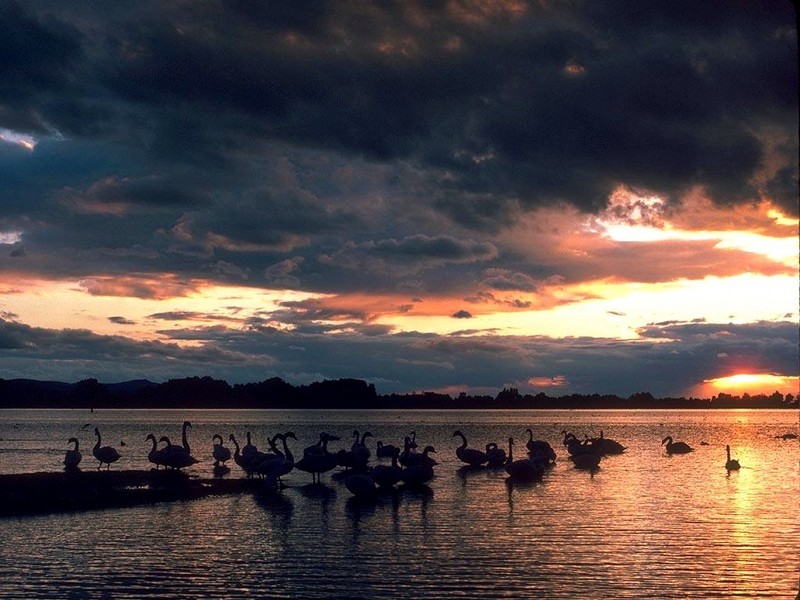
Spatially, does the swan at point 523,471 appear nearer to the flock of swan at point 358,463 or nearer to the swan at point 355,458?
the flock of swan at point 358,463

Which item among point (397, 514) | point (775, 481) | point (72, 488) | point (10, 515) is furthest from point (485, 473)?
point (10, 515)

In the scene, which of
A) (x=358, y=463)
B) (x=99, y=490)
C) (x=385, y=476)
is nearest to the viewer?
(x=99, y=490)

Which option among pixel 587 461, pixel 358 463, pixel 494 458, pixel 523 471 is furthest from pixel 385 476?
pixel 587 461

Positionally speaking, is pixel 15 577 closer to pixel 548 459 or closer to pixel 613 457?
pixel 548 459

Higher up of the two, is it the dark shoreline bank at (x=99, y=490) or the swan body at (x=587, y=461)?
the swan body at (x=587, y=461)

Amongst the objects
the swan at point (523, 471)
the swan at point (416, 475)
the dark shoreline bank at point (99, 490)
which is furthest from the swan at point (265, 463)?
the swan at point (523, 471)

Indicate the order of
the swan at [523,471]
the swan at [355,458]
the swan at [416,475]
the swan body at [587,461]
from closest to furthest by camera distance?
1. the swan at [416,475]
2. the swan at [523,471]
3. the swan at [355,458]
4. the swan body at [587,461]

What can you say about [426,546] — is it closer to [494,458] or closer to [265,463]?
[265,463]

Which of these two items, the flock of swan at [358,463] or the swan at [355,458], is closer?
the flock of swan at [358,463]

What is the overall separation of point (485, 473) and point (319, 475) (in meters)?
9.05

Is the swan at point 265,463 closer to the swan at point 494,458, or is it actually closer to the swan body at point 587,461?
the swan at point 494,458

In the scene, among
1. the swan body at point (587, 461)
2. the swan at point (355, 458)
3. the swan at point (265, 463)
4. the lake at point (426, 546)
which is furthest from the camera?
the swan body at point (587, 461)

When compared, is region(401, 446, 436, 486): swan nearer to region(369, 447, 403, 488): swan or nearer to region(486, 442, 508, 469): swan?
region(369, 447, 403, 488): swan

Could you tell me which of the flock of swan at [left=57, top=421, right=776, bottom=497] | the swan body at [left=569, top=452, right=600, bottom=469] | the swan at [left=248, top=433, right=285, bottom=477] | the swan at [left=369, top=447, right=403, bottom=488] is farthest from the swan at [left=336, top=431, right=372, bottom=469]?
the swan body at [left=569, top=452, right=600, bottom=469]
